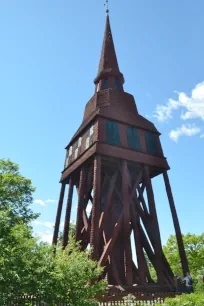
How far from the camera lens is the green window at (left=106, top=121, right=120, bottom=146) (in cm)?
2012

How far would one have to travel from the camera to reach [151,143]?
22.4m

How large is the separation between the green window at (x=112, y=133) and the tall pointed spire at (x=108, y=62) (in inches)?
274

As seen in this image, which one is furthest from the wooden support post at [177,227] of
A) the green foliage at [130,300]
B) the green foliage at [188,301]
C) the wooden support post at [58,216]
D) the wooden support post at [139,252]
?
the green foliage at [188,301]

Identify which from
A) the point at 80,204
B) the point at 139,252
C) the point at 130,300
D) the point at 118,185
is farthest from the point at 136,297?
the point at 118,185

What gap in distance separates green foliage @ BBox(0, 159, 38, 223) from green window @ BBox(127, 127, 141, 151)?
10.5 metres

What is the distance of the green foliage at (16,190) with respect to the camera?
944 inches

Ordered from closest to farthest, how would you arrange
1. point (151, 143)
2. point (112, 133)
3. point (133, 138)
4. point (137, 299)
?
1. point (137, 299)
2. point (112, 133)
3. point (133, 138)
4. point (151, 143)

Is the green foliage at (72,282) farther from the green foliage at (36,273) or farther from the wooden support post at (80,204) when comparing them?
the wooden support post at (80,204)

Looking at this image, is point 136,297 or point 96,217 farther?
point 96,217

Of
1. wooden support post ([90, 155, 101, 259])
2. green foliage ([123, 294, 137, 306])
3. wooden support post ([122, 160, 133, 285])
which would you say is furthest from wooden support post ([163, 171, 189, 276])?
green foliage ([123, 294, 137, 306])

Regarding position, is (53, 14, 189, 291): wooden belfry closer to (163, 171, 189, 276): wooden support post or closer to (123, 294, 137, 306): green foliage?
(163, 171, 189, 276): wooden support post

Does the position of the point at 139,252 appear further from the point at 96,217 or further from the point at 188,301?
the point at 188,301

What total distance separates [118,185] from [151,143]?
4230 mm

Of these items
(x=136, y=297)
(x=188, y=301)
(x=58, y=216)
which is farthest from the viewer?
(x=58, y=216)
